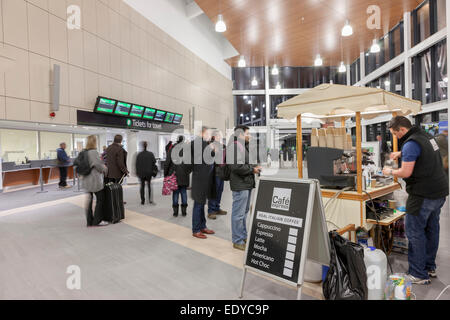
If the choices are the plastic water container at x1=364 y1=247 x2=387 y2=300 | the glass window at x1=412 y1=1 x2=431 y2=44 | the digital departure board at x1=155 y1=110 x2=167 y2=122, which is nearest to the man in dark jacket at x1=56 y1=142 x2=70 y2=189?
the digital departure board at x1=155 y1=110 x2=167 y2=122

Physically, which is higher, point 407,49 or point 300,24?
point 300,24

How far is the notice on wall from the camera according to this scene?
2.11 m

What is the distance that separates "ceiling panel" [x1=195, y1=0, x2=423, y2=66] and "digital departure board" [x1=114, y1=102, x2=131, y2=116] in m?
4.15

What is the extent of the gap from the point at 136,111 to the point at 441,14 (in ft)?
33.9

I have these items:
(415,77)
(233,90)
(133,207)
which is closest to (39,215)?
(133,207)

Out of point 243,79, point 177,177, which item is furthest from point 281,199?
point 243,79

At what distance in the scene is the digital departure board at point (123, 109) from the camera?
8.17m

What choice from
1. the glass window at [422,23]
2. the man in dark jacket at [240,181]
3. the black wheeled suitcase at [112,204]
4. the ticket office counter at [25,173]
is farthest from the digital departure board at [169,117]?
the glass window at [422,23]

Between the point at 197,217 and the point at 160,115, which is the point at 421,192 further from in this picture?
the point at 160,115

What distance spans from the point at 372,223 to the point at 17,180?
10.3 metres

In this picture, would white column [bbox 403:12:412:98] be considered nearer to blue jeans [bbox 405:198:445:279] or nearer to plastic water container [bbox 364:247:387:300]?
blue jeans [bbox 405:198:445:279]

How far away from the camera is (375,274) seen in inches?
82.6

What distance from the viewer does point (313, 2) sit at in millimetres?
8570
